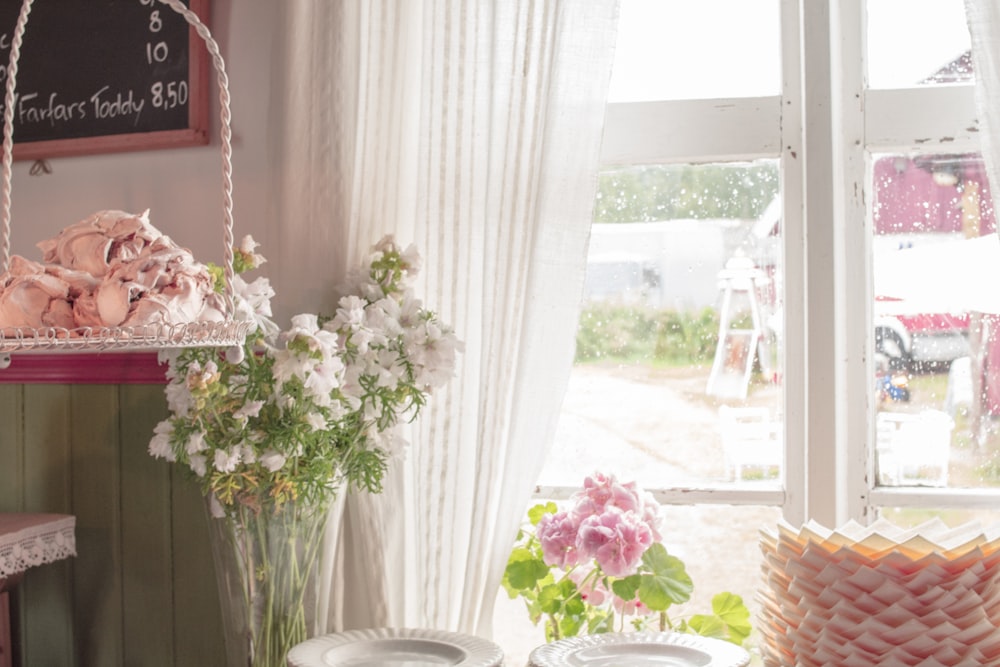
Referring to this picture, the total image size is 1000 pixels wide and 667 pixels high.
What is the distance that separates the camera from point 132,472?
6.39 feet

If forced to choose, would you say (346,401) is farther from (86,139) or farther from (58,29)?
(58,29)

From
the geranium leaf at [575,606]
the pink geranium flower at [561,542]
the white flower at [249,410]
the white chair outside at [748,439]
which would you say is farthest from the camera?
the white chair outside at [748,439]

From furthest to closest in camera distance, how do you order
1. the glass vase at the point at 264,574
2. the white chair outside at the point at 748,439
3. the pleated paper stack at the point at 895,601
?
1. the white chair outside at the point at 748,439
2. the glass vase at the point at 264,574
3. the pleated paper stack at the point at 895,601

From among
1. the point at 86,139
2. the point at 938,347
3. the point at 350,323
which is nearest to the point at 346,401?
the point at 350,323

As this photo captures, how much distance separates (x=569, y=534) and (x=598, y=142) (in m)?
0.65

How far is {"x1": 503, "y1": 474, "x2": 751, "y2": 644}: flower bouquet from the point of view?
63.2 inches

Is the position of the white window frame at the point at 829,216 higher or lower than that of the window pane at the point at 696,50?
lower

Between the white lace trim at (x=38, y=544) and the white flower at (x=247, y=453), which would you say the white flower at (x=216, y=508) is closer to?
the white flower at (x=247, y=453)

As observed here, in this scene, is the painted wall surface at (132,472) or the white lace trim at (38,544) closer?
the white lace trim at (38,544)

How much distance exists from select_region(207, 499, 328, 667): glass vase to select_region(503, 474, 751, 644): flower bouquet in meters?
0.39

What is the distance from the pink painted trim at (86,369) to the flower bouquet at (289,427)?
42 centimetres

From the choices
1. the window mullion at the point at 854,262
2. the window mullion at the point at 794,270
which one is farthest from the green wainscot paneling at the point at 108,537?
the window mullion at the point at 854,262

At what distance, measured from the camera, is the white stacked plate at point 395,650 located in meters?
1.44

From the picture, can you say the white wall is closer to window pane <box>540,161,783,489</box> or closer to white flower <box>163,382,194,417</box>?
white flower <box>163,382,194,417</box>
